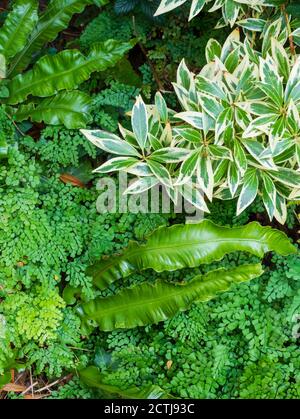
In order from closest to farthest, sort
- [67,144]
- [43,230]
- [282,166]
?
[282,166] → [43,230] → [67,144]

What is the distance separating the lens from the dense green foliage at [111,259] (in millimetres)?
2354

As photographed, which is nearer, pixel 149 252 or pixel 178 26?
pixel 149 252

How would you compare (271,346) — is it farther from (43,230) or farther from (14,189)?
(14,189)

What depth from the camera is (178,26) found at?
8.76ft

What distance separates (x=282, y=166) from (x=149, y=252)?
0.65 m

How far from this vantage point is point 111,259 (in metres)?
2.48

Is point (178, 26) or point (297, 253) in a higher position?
point (178, 26)

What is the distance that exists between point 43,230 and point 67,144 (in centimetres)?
41

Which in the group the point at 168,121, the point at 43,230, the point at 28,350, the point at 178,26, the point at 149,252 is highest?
the point at 178,26

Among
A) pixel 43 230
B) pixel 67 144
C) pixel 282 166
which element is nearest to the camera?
pixel 282 166

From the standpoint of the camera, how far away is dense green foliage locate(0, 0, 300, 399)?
235 cm
